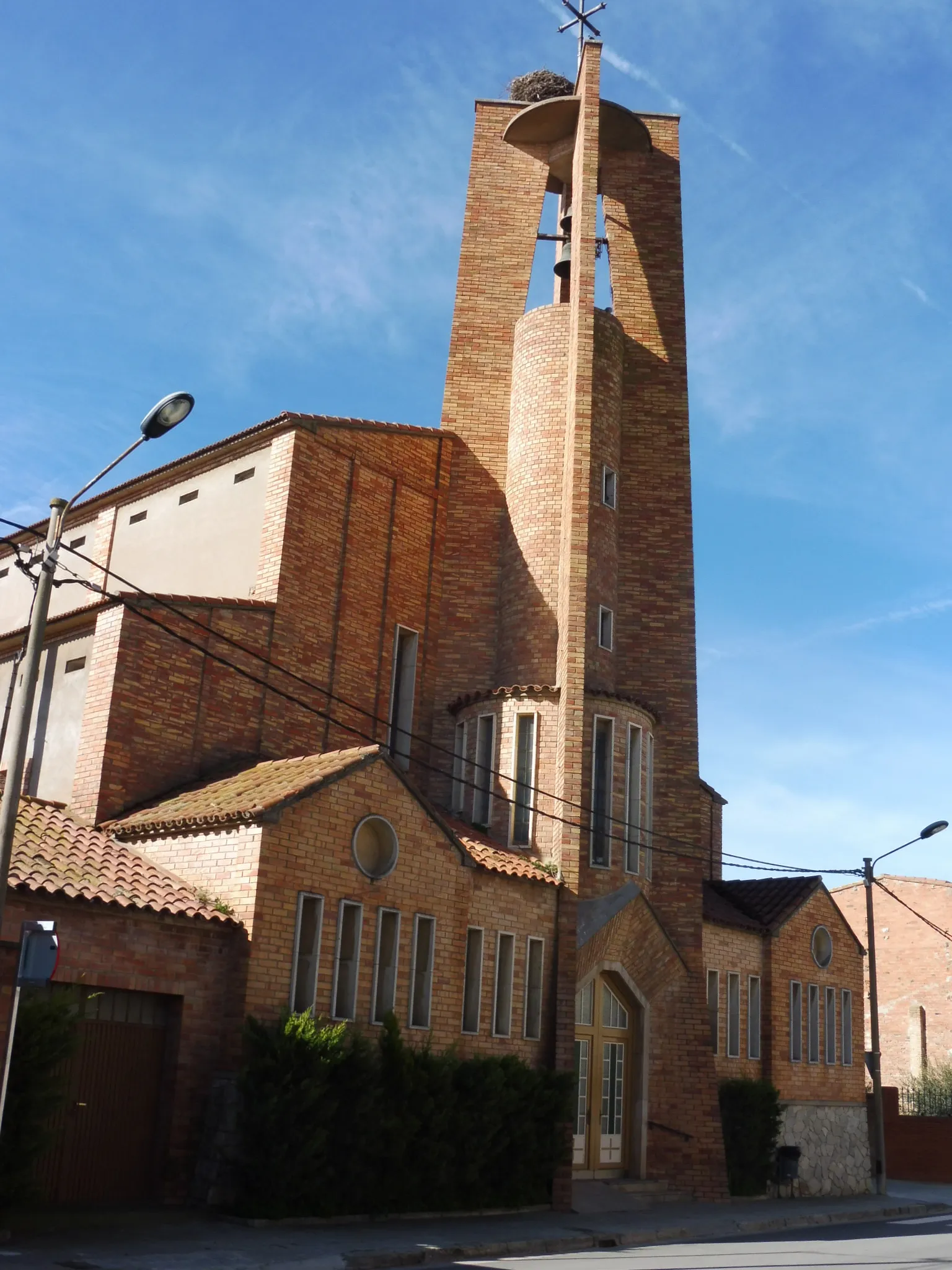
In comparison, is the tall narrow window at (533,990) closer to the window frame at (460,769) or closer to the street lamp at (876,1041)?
the window frame at (460,769)

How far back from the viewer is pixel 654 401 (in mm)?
26219

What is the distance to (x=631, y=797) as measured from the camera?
2136 centimetres

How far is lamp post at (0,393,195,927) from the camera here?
10.9 meters

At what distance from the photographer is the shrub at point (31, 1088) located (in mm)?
12102

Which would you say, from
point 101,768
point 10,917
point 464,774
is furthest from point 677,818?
point 10,917

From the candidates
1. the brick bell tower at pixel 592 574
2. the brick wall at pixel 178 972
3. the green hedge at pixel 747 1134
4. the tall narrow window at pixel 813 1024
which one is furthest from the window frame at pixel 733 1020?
the brick wall at pixel 178 972

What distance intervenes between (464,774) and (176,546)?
7.32m

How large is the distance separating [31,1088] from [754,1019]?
15888mm

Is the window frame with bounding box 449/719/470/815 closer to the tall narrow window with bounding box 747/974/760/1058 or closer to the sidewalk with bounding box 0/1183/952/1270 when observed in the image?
the sidewalk with bounding box 0/1183/952/1270

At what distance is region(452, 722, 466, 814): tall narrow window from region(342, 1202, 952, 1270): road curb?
25.0 ft

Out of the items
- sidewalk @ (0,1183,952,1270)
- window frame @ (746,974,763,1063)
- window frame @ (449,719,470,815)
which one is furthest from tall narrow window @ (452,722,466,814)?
window frame @ (746,974,763,1063)

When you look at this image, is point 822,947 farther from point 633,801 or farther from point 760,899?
point 633,801

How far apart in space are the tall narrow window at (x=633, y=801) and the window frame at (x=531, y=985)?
2566 mm

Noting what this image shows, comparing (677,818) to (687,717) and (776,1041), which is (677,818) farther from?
(776,1041)
